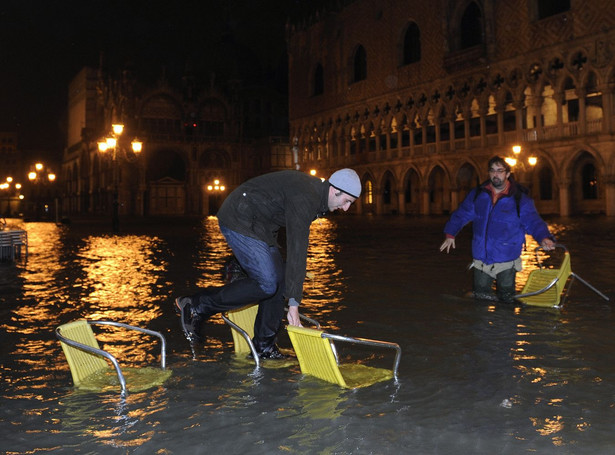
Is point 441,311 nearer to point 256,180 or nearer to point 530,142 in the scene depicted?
point 256,180

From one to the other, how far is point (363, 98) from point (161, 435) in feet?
155

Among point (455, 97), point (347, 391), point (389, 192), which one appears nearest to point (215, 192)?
point (389, 192)

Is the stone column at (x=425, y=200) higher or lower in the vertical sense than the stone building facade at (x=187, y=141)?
lower

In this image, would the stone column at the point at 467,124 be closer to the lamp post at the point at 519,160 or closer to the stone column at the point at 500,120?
the stone column at the point at 500,120

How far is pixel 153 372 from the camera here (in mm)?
4363

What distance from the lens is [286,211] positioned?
13.4ft

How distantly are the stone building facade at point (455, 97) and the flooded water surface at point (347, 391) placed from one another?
28.2 m

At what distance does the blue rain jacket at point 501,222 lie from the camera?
22.5 feet

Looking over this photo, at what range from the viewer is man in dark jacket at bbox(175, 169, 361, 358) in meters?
4.05

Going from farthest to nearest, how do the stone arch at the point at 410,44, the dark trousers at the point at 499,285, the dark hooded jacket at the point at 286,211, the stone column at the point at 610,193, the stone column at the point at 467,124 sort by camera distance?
1. the stone arch at the point at 410,44
2. the stone column at the point at 467,124
3. the stone column at the point at 610,193
4. the dark trousers at the point at 499,285
5. the dark hooded jacket at the point at 286,211

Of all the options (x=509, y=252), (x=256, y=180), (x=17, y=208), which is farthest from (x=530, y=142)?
(x=17, y=208)

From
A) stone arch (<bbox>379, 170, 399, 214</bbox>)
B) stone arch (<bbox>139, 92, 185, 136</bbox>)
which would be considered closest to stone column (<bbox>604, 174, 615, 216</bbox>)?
stone arch (<bbox>379, 170, 399, 214</bbox>)

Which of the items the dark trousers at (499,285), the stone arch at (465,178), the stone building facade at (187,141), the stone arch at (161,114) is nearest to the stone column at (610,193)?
the stone arch at (465,178)

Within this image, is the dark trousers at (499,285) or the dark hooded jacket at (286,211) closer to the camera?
the dark hooded jacket at (286,211)
